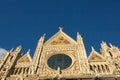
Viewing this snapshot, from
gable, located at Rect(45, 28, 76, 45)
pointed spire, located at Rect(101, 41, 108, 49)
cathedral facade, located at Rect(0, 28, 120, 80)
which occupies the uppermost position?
gable, located at Rect(45, 28, 76, 45)

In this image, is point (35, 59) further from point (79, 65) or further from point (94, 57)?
point (94, 57)

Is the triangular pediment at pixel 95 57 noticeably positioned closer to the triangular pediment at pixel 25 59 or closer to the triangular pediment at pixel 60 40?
the triangular pediment at pixel 60 40

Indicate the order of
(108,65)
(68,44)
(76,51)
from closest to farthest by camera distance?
(108,65) → (76,51) → (68,44)

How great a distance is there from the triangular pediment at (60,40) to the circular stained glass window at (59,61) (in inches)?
120

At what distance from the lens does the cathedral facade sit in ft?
65.9

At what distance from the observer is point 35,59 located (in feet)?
74.4

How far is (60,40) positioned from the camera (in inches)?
1049

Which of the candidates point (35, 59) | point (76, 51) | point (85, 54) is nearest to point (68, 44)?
point (76, 51)

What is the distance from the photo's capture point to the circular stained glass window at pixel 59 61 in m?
21.9

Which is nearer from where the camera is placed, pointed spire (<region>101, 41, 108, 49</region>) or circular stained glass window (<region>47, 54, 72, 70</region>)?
circular stained glass window (<region>47, 54, 72, 70</region>)

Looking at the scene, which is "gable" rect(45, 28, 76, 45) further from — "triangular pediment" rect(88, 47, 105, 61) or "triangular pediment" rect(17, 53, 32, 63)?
"triangular pediment" rect(17, 53, 32, 63)

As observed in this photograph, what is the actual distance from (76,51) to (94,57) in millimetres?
2572

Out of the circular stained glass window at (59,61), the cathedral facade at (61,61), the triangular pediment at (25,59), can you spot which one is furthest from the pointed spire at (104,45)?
the triangular pediment at (25,59)

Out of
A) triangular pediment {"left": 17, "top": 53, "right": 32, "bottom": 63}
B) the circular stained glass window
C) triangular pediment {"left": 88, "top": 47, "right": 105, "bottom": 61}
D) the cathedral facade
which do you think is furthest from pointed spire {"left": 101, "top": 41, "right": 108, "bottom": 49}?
triangular pediment {"left": 17, "top": 53, "right": 32, "bottom": 63}
